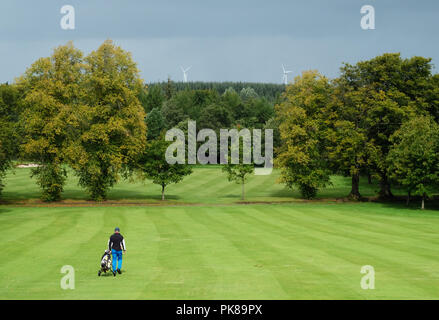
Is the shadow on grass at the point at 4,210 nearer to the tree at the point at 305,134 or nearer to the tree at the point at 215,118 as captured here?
the tree at the point at 305,134

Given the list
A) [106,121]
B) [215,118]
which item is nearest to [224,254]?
[106,121]

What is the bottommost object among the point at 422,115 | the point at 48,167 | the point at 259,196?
the point at 259,196

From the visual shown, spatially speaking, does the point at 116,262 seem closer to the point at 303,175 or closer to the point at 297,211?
the point at 297,211

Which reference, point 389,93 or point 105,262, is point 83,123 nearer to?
point 389,93

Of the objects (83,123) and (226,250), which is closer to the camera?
(226,250)

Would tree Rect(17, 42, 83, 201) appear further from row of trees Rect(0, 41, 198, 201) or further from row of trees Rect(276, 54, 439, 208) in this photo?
row of trees Rect(276, 54, 439, 208)

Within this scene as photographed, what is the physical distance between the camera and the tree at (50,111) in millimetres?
61750

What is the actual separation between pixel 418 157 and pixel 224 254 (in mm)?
40132

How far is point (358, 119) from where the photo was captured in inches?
2702

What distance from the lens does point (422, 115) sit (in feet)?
205

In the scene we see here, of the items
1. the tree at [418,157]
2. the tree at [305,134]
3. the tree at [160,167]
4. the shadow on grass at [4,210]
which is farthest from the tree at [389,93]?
the shadow on grass at [4,210]
